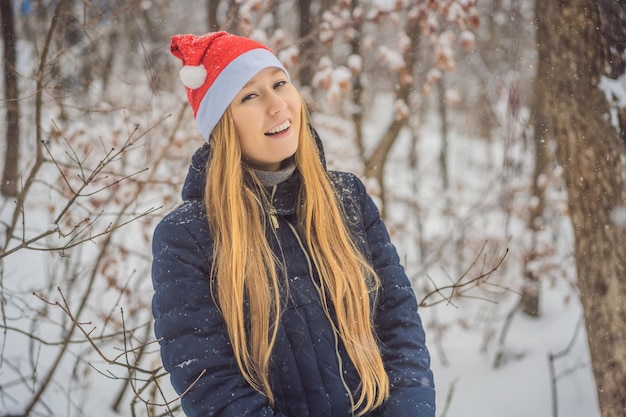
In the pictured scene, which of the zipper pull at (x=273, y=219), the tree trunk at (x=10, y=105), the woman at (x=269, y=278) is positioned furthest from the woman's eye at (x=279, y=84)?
the tree trunk at (x=10, y=105)

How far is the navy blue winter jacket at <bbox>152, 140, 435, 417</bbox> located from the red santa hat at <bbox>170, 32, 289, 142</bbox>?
0.16 m

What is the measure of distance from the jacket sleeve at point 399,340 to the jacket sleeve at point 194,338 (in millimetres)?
395

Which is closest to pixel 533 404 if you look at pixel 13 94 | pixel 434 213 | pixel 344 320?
pixel 344 320

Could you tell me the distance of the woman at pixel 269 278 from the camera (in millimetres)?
1550

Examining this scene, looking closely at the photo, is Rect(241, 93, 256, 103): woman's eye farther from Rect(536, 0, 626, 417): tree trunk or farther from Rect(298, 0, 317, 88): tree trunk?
Rect(298, 0, 317, 88): tree trunk

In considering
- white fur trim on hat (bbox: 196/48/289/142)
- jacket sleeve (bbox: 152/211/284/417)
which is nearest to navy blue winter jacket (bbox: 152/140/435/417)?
jacket sleeve (bbox: 152/211/284/417)

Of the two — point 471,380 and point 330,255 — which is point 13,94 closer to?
point 330,255

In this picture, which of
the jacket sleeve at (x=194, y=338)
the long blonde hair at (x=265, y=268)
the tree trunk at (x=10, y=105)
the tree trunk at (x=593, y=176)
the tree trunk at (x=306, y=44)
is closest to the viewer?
the jacket sleeve at (x=194, y=338)

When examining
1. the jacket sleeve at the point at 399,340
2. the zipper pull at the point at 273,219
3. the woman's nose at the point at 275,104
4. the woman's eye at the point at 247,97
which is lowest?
the jacket sleeve at the point at 399,340

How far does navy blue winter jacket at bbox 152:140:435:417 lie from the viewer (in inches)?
59.5

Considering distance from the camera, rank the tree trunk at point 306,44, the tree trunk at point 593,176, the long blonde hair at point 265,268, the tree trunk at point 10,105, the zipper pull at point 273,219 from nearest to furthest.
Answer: the long blonde hair at point 265,268 → the zipper pull at point 273,219 → the tree trunk at point 593,176 → the tree trunk at point 10,105 → the tree trunk at point 306,44

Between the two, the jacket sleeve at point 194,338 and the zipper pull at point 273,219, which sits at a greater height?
the zipper pull at point 273,219

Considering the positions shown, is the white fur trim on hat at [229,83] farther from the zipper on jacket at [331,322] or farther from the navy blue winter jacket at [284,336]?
the zipper on jacket at [331,322]

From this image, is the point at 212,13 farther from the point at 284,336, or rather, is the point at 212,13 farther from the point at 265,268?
the point at 284,336
